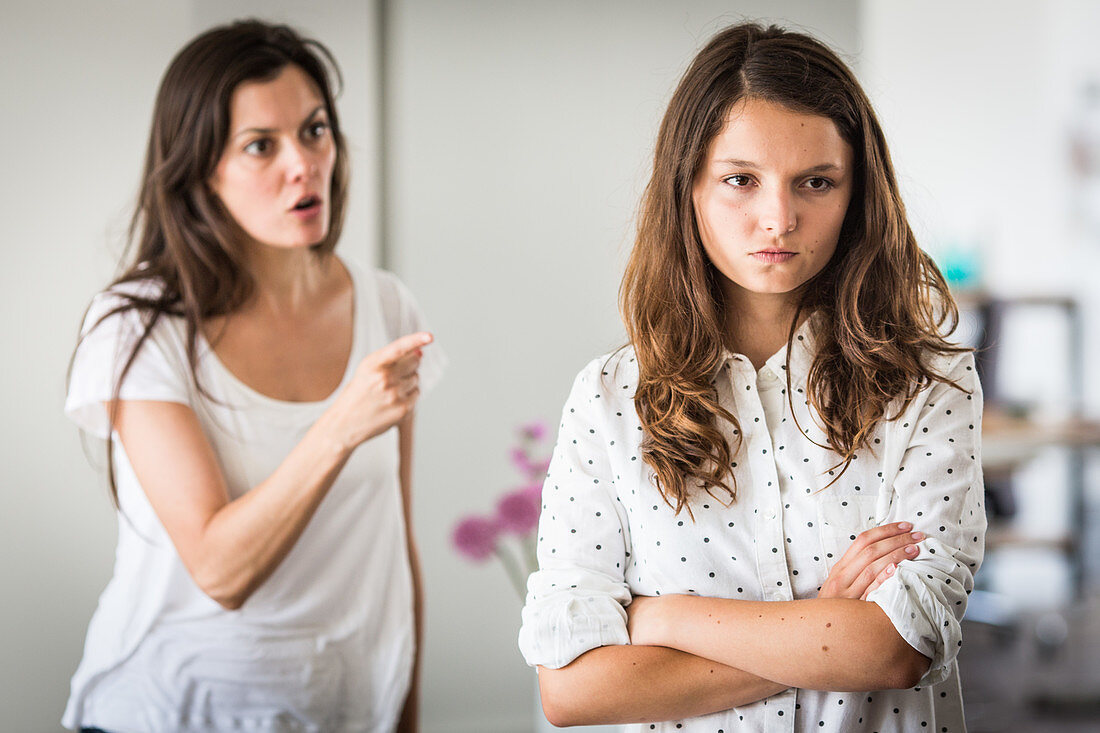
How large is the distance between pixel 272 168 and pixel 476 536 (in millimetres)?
839

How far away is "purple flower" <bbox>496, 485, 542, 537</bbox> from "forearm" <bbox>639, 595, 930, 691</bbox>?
3.00 ft

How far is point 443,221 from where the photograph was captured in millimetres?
2467

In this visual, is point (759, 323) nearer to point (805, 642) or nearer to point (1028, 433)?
point (805, 642)

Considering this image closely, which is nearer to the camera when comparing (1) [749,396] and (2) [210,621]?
(1) [749,396]

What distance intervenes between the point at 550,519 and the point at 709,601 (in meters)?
0.19

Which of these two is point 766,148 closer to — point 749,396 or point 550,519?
point 749,396

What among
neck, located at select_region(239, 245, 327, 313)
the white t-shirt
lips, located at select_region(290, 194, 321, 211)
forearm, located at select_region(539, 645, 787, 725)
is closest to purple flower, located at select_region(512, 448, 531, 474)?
the white t-shirt

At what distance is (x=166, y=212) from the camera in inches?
53.7

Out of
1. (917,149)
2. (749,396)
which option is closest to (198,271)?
(749,396)

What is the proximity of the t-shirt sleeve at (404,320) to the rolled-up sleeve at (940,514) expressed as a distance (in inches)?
32.2

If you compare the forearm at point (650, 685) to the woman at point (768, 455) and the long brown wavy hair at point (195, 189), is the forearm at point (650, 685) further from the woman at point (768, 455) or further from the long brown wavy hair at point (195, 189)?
the long brown wavy hair at point (195, 189)

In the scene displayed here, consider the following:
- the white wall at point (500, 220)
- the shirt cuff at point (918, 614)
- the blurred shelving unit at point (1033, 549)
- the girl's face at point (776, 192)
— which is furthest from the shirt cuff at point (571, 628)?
the blurred shelving unit at point (1033, 549)

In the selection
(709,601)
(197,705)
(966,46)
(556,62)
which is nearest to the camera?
(709,601)

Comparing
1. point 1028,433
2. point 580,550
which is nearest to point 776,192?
point 580,550
